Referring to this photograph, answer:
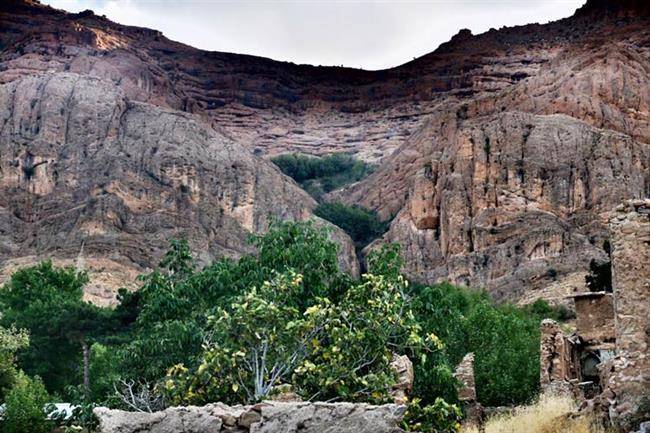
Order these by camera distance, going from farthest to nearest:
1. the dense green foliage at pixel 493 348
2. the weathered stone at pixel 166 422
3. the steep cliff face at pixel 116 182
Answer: the steep cliff face at pixel 116 182, the dense green foliage at pixel 493 348, the weathered stone at pixel 166 422

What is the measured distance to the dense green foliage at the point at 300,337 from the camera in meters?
11.6

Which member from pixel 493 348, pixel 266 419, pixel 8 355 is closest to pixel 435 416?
pixel 266 419

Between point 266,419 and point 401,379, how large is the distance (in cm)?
466

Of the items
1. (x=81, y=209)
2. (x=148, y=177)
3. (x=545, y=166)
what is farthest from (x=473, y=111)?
(x=81, y=209)

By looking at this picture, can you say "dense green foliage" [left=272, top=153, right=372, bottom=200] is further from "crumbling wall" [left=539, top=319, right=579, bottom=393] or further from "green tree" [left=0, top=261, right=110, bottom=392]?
"crumbling wall" [left=539, top=319, right=579, bottom=393]

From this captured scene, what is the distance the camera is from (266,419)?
7422mm

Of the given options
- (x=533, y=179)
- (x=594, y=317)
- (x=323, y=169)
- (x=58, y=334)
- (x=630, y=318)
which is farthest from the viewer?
(x=323, y=169)

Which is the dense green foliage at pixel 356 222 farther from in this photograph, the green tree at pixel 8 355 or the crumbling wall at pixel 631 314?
the crumbling wall at pixel 631 314

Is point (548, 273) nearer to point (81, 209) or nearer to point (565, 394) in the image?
point (81, 209)

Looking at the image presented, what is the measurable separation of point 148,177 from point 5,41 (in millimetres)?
49052

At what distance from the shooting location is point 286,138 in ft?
370

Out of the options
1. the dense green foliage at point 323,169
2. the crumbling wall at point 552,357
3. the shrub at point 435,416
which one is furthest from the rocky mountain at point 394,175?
the shrub at point 435,416

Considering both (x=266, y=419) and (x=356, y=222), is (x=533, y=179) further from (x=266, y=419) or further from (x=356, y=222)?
(x=266, y=419)

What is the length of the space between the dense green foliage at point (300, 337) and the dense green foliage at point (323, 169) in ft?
213
